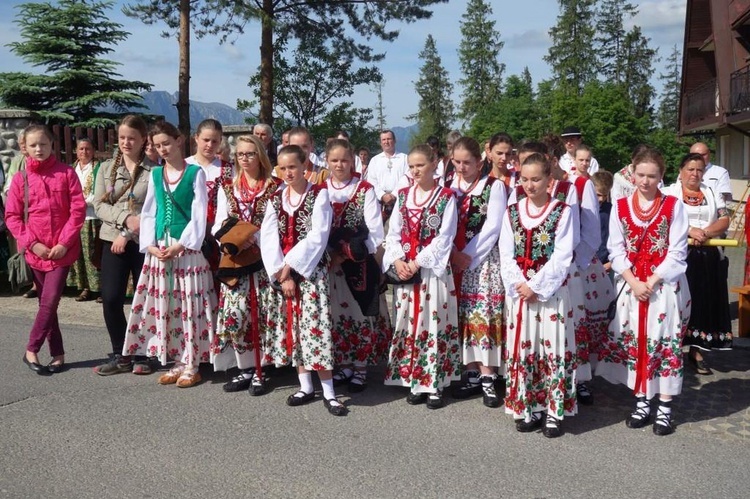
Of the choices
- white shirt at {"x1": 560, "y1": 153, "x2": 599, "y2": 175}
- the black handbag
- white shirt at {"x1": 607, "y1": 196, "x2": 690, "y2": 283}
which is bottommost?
the black handbag

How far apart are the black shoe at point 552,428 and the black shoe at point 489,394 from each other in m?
0.56

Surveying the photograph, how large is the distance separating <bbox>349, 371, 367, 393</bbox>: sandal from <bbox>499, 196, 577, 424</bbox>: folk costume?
122cm

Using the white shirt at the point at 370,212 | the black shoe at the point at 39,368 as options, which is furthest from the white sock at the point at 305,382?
the black shoe at the point at 39,368

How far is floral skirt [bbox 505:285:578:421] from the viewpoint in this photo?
4480mm

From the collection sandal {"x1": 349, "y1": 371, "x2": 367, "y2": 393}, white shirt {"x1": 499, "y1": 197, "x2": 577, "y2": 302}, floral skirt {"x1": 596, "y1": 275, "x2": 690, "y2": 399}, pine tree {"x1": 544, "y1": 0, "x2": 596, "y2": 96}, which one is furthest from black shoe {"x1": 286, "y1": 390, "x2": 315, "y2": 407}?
pine tree {"x1": 544, "y1": 0, "x2": 596, "y2": 96}

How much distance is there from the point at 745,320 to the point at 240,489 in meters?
5.30

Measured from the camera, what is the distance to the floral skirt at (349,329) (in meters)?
5.48

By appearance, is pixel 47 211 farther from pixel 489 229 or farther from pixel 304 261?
pixel 489 229

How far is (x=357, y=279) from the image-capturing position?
5.28 metres

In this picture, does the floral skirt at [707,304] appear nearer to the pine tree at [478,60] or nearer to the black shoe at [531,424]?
the black shoe at [531,424]

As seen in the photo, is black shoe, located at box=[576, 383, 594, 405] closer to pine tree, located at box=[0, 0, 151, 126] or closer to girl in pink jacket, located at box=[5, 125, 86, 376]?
girl in pink jacket, located at box=[5, 125, 86, 376]

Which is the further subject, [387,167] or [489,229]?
[387,167]

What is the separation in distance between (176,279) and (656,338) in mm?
3458

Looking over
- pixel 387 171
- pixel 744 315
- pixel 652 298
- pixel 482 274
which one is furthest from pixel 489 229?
pixel 387 171
